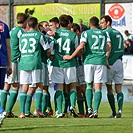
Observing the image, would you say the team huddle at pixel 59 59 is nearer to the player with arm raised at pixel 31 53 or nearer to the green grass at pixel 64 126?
the player with arm raised at pixel 31 53

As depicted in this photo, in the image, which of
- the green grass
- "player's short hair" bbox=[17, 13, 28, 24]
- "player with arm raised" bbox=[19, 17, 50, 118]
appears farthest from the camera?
"player's short hair" bbox=[17, 13, 28, 24]

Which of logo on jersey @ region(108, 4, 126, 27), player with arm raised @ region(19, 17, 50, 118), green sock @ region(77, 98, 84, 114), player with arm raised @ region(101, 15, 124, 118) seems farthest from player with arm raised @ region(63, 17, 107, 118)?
logo on jersey @ region(108, 4, 126, 27)

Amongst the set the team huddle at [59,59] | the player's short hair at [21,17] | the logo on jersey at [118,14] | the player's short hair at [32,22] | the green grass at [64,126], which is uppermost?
the logo on jersey at [118,14]

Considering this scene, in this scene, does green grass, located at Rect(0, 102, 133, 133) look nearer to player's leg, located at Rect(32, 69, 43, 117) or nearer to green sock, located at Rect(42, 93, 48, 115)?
player's leg, located at Rect(32, 69, 43, 117)

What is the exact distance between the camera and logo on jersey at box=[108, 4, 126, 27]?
2811 cm

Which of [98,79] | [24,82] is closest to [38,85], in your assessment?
[24,82]

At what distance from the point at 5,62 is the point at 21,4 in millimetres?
16429

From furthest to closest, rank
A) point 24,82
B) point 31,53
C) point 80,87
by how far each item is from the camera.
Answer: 1. point 80,87
2. point 24,82
3. point 31,53

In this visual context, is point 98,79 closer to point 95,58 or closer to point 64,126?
point 95,58

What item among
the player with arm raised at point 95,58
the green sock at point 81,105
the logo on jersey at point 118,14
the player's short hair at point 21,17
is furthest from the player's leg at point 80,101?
the logo on jersey at point 118,14

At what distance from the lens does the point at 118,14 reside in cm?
2822

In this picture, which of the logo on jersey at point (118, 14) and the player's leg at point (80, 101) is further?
the logo on jersey at point (118, 14)

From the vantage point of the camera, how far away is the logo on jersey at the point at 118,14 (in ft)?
92.2

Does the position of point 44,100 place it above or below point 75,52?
below
